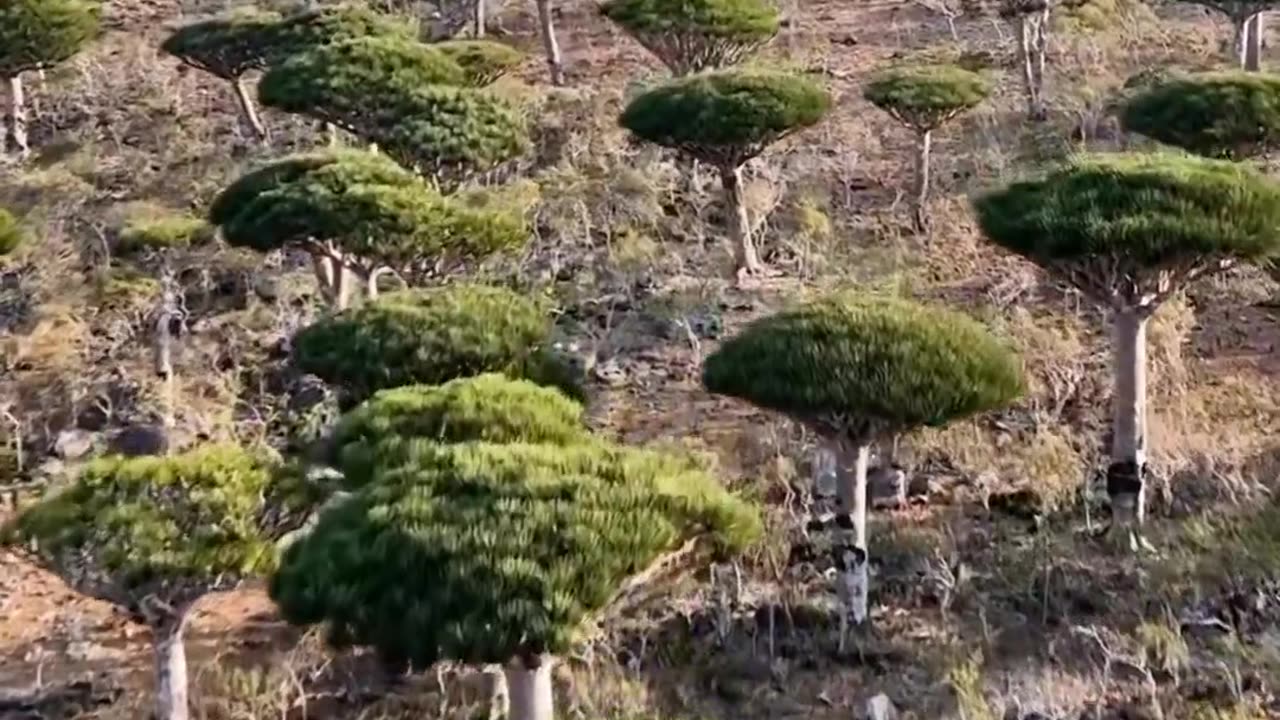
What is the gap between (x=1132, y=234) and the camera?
8.32 m

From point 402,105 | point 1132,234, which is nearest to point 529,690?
point 1132,234

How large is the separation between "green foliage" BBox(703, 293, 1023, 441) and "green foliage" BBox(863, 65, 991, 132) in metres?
6.99

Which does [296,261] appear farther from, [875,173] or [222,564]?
[222,564]

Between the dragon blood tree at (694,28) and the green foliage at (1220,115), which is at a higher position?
the dragon blood tree at (694,28)

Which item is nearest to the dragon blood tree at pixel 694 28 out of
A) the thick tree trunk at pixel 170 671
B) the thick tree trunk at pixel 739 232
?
the thick tree trunk at pixel 739 232

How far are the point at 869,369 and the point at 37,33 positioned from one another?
12520mm

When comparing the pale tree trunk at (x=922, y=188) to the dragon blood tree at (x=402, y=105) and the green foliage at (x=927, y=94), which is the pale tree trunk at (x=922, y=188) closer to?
the green foliage at (x=927, y=94)

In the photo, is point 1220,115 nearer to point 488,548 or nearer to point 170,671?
point 488,548

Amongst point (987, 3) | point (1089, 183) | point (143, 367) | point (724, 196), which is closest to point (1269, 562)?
point (1089, 183)

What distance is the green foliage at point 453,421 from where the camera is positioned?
7692mm

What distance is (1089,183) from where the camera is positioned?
9.08 m

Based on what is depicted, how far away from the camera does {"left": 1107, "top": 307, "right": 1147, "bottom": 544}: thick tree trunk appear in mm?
9086

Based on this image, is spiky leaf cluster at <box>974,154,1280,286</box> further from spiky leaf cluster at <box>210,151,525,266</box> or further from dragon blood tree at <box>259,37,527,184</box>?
dragon blood tree at <box>259,37,527,184</box>

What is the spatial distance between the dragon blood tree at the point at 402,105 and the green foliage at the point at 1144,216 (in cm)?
585
